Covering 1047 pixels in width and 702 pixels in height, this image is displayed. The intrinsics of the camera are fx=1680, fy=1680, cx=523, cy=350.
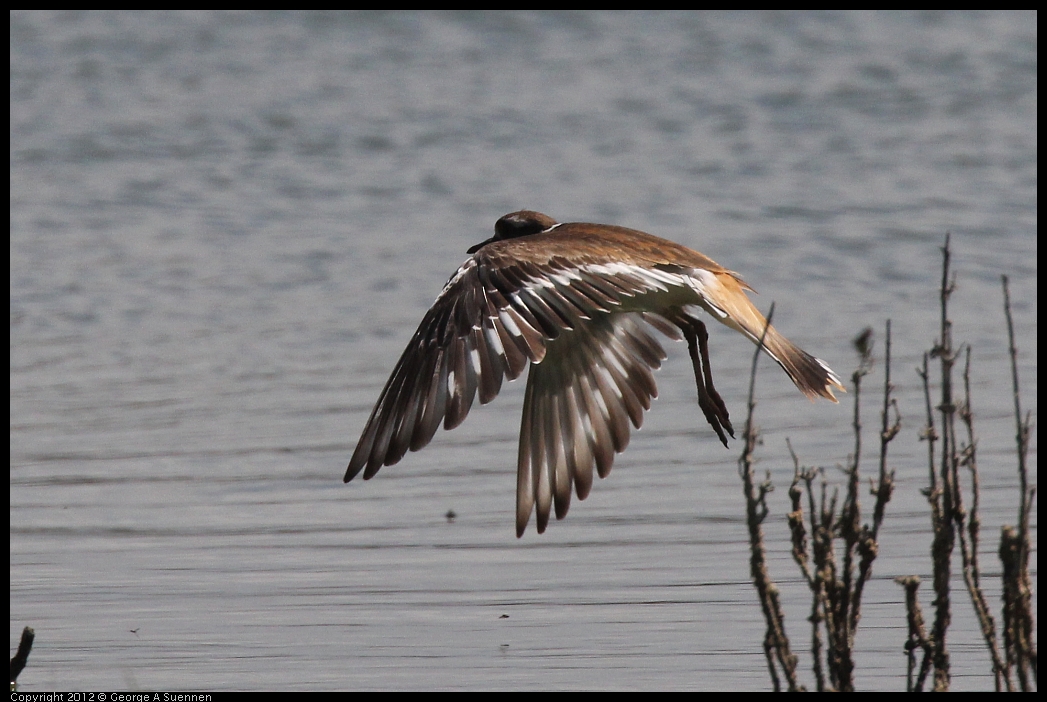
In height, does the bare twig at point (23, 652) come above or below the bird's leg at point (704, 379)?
below

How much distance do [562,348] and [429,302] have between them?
13.2 feet

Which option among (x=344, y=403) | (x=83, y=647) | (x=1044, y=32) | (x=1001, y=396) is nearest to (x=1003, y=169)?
(x=1044, y=32)

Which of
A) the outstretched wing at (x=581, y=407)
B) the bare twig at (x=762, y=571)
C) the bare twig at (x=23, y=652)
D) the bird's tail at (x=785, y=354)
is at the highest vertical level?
the bird's tail at (x=785, y=354)

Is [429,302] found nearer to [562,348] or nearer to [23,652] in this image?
[562,348]

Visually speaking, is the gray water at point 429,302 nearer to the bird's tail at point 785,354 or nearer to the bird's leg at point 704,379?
the bird's leg at point 704,379

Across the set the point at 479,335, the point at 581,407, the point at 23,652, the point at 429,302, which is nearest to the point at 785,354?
the point at 581,407

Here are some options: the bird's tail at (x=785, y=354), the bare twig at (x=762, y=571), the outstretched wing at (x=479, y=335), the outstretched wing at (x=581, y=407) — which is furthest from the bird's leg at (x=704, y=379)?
the bare twig at (x=762, y=571)

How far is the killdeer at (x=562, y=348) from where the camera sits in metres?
4.69

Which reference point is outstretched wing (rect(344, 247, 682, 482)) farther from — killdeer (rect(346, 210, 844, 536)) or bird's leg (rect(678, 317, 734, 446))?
bird's leg (rect(678, 317, 734, 446))

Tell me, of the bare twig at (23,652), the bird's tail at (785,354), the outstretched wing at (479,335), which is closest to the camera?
the bare twig at (23,652)

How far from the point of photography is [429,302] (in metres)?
10.1

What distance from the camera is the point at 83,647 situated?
5.30 m

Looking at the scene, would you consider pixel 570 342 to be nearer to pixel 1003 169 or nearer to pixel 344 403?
pixel 344 403

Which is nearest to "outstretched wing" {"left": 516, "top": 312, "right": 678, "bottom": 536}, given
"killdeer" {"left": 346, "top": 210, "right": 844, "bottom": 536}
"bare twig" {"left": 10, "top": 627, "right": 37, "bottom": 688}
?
"killdeer" {"left": 346, "top": 210, "right": 844, "bottom": 536}
